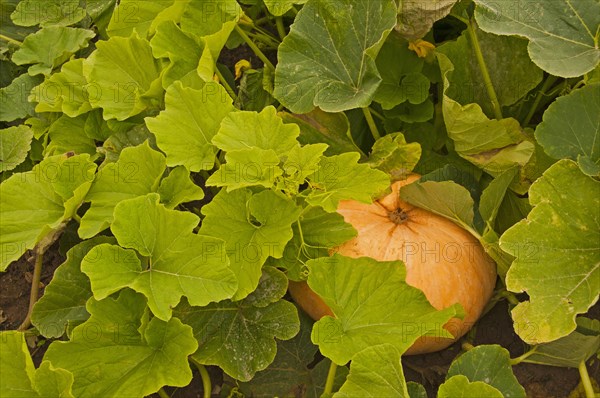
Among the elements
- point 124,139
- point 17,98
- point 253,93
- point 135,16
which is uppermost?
point 135,16

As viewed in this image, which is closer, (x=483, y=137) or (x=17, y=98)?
(x=483, y=137)

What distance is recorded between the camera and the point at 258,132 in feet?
5.50

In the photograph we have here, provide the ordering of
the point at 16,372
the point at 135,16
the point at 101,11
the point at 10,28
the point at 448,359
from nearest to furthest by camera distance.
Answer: the point at 16,372 < the point at 448,359 < the point at 135,16 < the point at 101,11 < the point at 10,28

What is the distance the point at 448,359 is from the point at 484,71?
72 centimetres

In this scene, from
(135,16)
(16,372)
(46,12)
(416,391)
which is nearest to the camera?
(16,372)

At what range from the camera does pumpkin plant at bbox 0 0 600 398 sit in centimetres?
155

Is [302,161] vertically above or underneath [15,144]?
above

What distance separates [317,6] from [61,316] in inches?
36.9

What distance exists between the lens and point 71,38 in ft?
7.14

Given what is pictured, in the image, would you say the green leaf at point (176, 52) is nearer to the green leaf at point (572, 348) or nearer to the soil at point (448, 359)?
the soil at point (448, 359)

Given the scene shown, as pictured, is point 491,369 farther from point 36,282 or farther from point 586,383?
point 36,282

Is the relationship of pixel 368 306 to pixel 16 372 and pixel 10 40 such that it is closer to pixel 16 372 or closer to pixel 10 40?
pixel 16 372

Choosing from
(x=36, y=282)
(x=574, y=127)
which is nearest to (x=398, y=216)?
(x=574, y=127)

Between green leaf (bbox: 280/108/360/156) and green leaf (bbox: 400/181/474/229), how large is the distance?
206 millimetres
